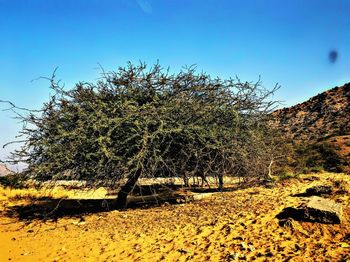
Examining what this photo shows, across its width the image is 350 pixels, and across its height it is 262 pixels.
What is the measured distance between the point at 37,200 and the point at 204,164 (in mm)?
7551

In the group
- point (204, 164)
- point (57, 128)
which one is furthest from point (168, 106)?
point (57, 128)

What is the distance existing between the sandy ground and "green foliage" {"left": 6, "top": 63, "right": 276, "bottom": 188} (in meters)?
1.17

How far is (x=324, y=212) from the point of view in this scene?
254 inches

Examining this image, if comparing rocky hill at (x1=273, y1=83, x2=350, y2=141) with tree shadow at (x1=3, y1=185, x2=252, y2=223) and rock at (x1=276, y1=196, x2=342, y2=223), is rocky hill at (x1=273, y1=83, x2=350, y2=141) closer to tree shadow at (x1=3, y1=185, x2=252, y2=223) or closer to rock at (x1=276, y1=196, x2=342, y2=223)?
tree shadow at (x1=3, y1=185, x2=252, y2=223)

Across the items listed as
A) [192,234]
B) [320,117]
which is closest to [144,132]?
[192,234]

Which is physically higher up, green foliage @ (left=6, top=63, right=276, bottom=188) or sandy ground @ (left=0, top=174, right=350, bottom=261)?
green foliage @ (left=6, top=63, right=276, bottom=188)

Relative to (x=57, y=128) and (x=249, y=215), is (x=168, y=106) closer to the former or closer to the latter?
(x=57, y=128)

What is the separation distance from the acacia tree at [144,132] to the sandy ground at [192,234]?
46.8 inches

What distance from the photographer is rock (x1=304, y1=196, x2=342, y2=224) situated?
6387mm

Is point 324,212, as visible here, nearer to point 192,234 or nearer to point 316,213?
point 316,213

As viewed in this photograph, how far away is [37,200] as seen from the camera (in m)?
14.1

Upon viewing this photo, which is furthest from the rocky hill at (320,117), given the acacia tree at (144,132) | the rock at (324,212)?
the rock at (324,212)

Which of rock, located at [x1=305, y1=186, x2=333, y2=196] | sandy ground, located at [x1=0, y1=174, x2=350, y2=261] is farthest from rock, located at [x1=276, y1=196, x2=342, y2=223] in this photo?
rock, located at [x1=305, y1=186, x2=333, y2=196]

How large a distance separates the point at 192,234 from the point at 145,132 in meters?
3.19
